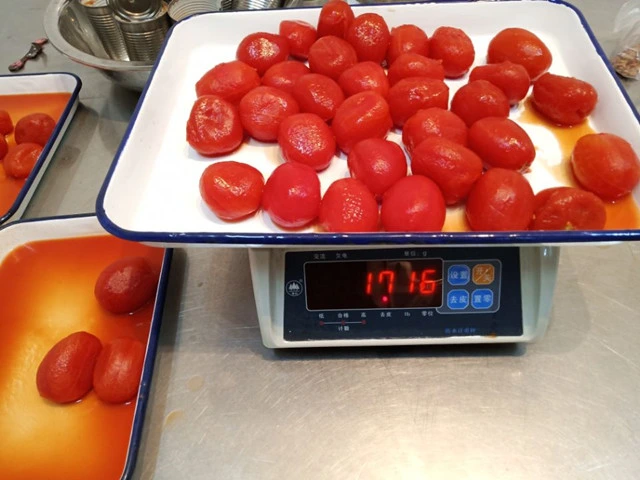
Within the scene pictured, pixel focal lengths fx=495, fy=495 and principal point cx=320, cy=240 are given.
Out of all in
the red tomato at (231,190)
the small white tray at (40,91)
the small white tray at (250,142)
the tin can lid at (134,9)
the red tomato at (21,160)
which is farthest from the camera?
the tin can lid at (134,9)

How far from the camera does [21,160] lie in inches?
52.0

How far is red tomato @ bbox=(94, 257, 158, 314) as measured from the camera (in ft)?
3.21

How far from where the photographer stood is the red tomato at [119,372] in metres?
0.86

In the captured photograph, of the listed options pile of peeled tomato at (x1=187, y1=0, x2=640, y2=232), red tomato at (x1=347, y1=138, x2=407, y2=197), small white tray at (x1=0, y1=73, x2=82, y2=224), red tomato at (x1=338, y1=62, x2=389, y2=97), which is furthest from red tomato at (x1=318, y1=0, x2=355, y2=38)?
small white tray at (x1=0, y1=73, x2=82, y2=224)

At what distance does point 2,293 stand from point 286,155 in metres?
0.69

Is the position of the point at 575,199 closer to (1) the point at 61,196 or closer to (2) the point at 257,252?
(2) the point at 257,252

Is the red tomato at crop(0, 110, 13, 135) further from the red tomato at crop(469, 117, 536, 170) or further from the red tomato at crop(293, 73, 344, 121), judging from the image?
the red tomato at crop(469, 117, 536, 170)

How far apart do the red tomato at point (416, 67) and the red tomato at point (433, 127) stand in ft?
0.39

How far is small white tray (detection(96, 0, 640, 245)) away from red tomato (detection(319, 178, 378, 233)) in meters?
0.04

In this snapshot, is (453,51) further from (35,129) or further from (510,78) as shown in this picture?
(35,129)

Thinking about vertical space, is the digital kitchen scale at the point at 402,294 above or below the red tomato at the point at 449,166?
below

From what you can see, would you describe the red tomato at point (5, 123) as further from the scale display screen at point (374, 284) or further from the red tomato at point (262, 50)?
the scale display screen at point (374, 284)

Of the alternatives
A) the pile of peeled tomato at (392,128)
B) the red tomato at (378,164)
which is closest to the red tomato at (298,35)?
the pile of peeled tomato at (392,128)

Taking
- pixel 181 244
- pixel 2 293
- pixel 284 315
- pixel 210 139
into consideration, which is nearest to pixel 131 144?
pixel 210 139
